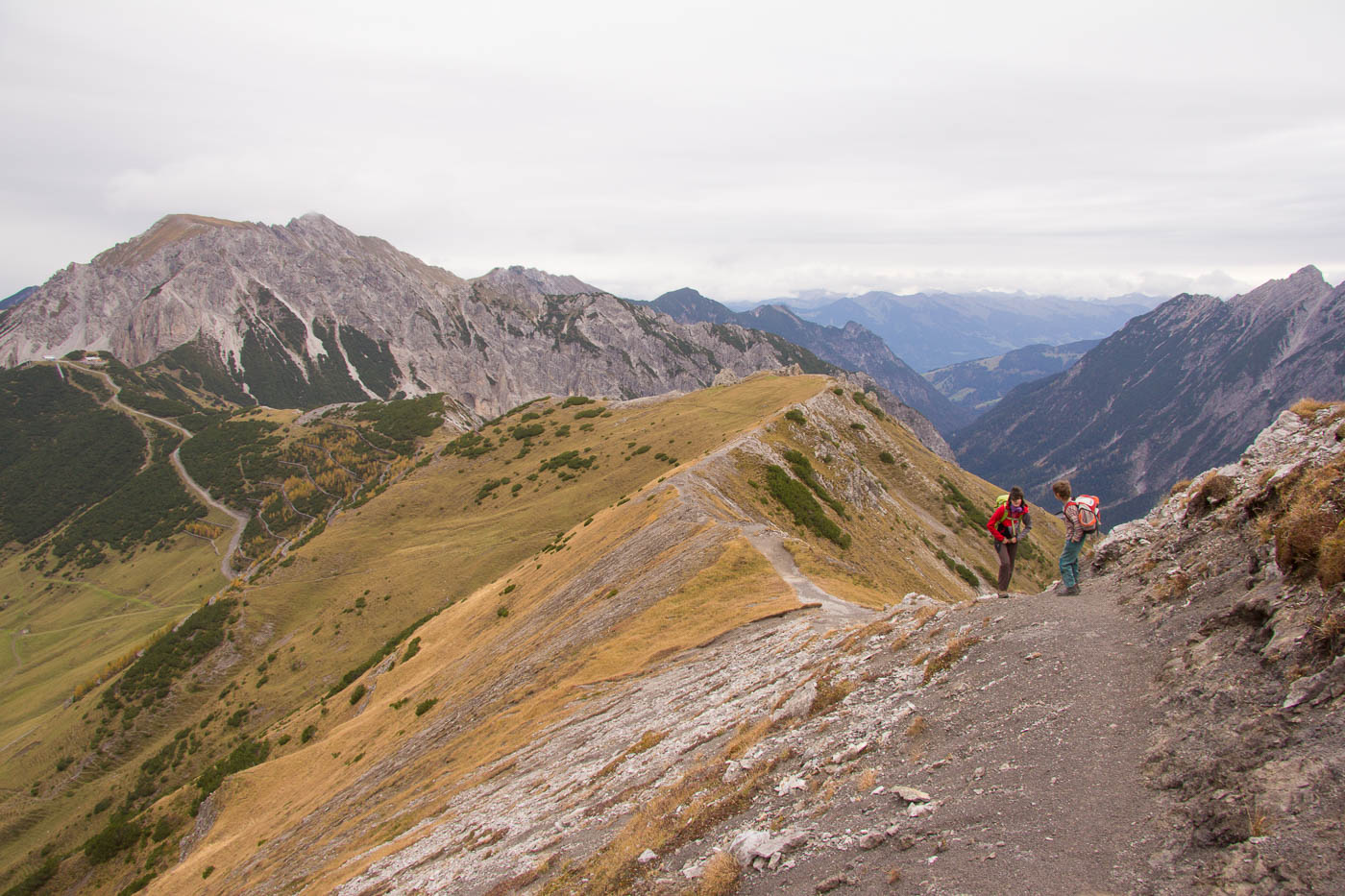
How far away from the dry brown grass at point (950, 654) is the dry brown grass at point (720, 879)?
249 inches

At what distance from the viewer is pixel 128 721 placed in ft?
219

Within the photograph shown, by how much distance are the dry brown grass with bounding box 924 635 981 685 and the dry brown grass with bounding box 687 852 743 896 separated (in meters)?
6.33

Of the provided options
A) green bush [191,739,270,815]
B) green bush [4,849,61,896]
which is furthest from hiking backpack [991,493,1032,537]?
green bush [4,849,61,896]

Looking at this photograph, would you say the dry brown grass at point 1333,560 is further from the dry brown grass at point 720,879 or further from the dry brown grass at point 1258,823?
the dry brown grass at point 720,879

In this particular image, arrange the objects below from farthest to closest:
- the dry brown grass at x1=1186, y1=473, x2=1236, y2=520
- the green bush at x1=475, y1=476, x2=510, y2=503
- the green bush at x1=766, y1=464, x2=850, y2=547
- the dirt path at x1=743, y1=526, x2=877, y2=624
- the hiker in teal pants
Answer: the green bush at x1=475, y1=476, x2=510, y2=503 < the green bush at x1=766, y1=464, x2=850, y2=547 < the dirt path at x1=743, y1=526, x2=877, y2=624 < the hiker in teal pants < the dry brown grass at x1=1186, y1=473, x2=1236, y2=520

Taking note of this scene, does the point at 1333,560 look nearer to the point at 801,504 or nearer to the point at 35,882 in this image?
the point at 801,504

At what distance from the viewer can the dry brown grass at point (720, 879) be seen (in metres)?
9.20

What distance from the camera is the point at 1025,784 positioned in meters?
9.03

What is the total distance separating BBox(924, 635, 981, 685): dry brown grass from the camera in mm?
13672

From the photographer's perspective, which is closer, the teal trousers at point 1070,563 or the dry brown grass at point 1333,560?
the dry brown grass at point 1333,560

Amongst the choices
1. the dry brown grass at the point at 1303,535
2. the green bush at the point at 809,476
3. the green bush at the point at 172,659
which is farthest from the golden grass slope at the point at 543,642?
the green bush at the point at 172,659

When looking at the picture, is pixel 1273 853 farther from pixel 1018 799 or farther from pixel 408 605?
pixel 408 605

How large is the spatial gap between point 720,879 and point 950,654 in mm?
7598

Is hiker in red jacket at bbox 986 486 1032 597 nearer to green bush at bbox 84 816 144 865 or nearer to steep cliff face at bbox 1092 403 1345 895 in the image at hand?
steep cliff face at bbox 1092 403 1345 895
